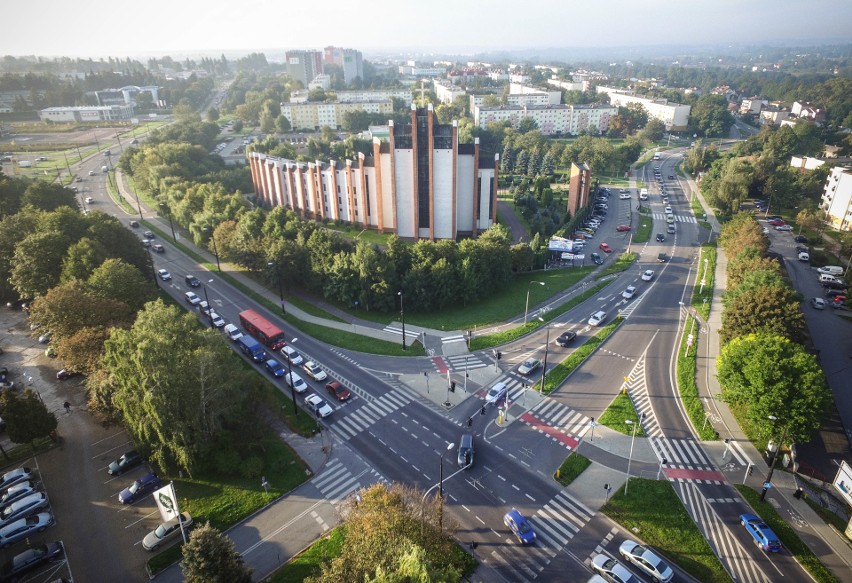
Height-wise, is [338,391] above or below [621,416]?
above

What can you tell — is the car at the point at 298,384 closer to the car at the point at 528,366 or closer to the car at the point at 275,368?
the car at the point at 275,368

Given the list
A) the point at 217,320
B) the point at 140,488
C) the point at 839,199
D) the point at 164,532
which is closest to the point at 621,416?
the point at 164,532

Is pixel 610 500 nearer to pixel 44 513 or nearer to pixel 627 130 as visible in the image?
pixel 44 513

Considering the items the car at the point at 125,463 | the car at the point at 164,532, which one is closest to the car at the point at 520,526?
the car at the point at 164,532

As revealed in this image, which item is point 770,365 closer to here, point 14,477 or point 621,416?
point 621,416

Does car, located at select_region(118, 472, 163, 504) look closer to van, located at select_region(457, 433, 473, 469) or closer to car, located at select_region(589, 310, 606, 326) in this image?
van, located at select_region(457, 433, 473, 469)

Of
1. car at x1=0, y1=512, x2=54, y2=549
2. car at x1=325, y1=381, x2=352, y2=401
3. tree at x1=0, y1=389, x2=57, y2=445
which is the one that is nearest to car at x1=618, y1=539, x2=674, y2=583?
car at x1=325, y1=381, x2=352, y2=401
